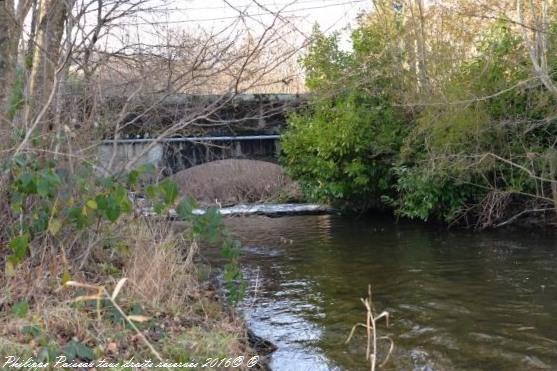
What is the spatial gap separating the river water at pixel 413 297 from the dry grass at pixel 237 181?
9.73 meters

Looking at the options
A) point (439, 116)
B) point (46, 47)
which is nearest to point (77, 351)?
point (46, 47)

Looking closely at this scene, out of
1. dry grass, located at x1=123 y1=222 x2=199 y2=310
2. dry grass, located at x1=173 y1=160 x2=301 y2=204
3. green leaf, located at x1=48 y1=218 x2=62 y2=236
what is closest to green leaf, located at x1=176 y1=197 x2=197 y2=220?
dry grass, located at x1=123 y1=222 x2=199 y2=310

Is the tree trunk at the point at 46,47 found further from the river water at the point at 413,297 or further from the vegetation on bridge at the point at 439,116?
the vegetation on bridge at the point at 439,116

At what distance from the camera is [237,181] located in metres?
25.5

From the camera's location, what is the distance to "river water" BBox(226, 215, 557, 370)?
6289mm

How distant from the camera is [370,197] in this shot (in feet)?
62.5

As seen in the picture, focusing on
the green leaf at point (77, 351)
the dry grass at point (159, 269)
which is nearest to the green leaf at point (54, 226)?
the dry grass at point (159, 269)

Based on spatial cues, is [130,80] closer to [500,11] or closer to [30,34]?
[30,34]

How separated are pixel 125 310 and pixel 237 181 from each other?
19823mm

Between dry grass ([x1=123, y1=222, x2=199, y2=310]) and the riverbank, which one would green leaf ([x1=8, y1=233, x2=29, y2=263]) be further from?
dry grass ([x1=123, y1=222, x2=199, y2=310])

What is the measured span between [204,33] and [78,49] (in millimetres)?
1382

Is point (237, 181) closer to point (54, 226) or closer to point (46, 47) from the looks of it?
point (46, 47)

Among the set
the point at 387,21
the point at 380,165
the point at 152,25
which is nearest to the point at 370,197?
the point at 380,165

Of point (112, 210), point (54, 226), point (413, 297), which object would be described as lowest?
point (413, 297)
